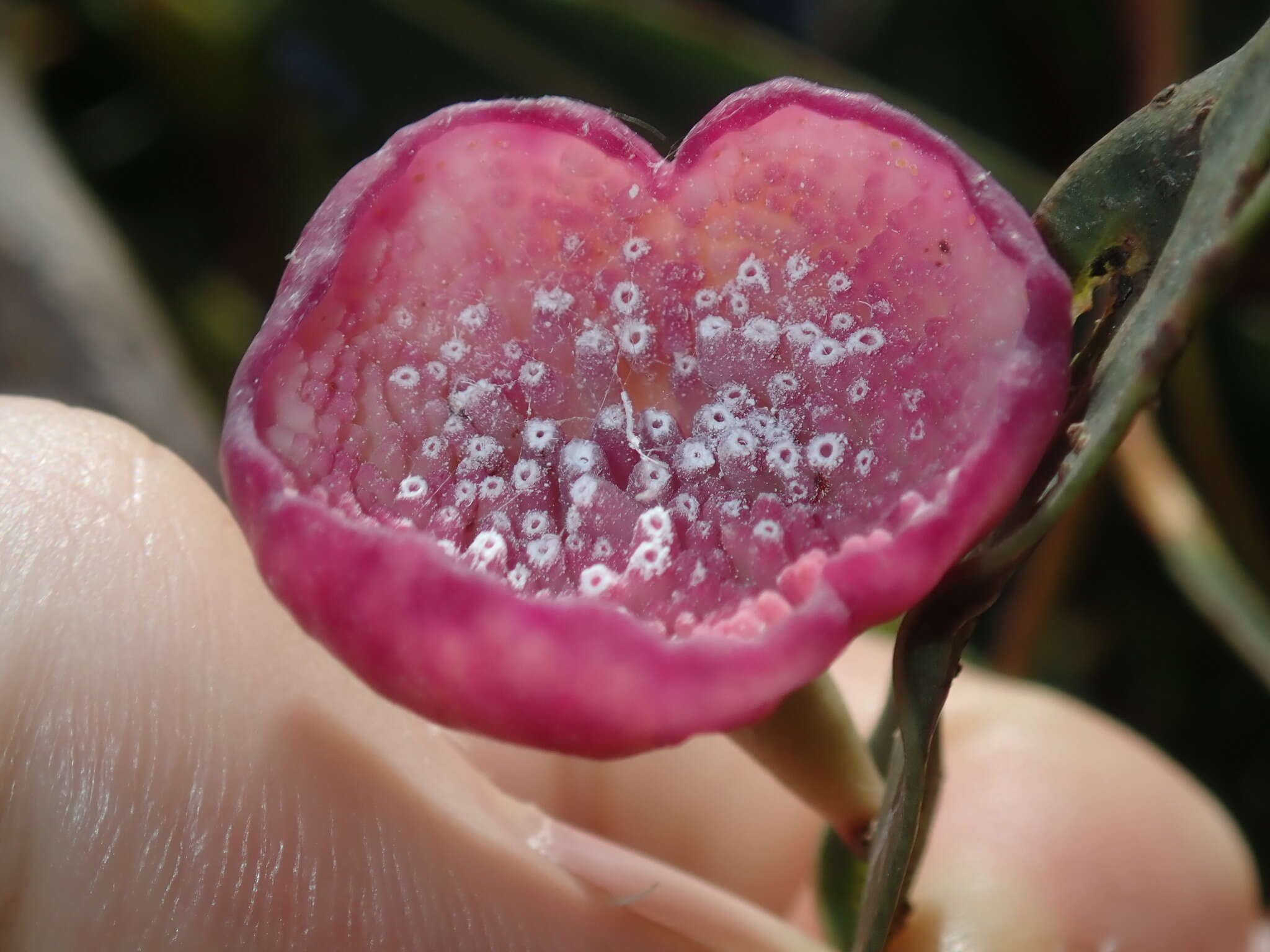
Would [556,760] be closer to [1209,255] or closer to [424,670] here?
[424,670]

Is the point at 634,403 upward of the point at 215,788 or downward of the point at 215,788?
upward

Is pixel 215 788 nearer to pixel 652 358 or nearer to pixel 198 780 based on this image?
pixel 198 780

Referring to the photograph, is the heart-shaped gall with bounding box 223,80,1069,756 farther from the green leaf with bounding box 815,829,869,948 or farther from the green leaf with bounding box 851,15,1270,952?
the green leaf with bounding box 815,829,869,948

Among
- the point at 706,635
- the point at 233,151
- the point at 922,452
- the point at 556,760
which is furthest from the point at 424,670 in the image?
the point at 233,151

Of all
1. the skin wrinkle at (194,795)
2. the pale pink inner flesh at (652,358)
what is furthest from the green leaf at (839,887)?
the pale pink inner flesh at (652,358)

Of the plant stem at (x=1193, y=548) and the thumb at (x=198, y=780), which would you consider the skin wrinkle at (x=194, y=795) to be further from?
the plant stem at (x=1193, y=548)

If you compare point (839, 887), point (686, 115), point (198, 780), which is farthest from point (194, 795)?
point (686, 115)
